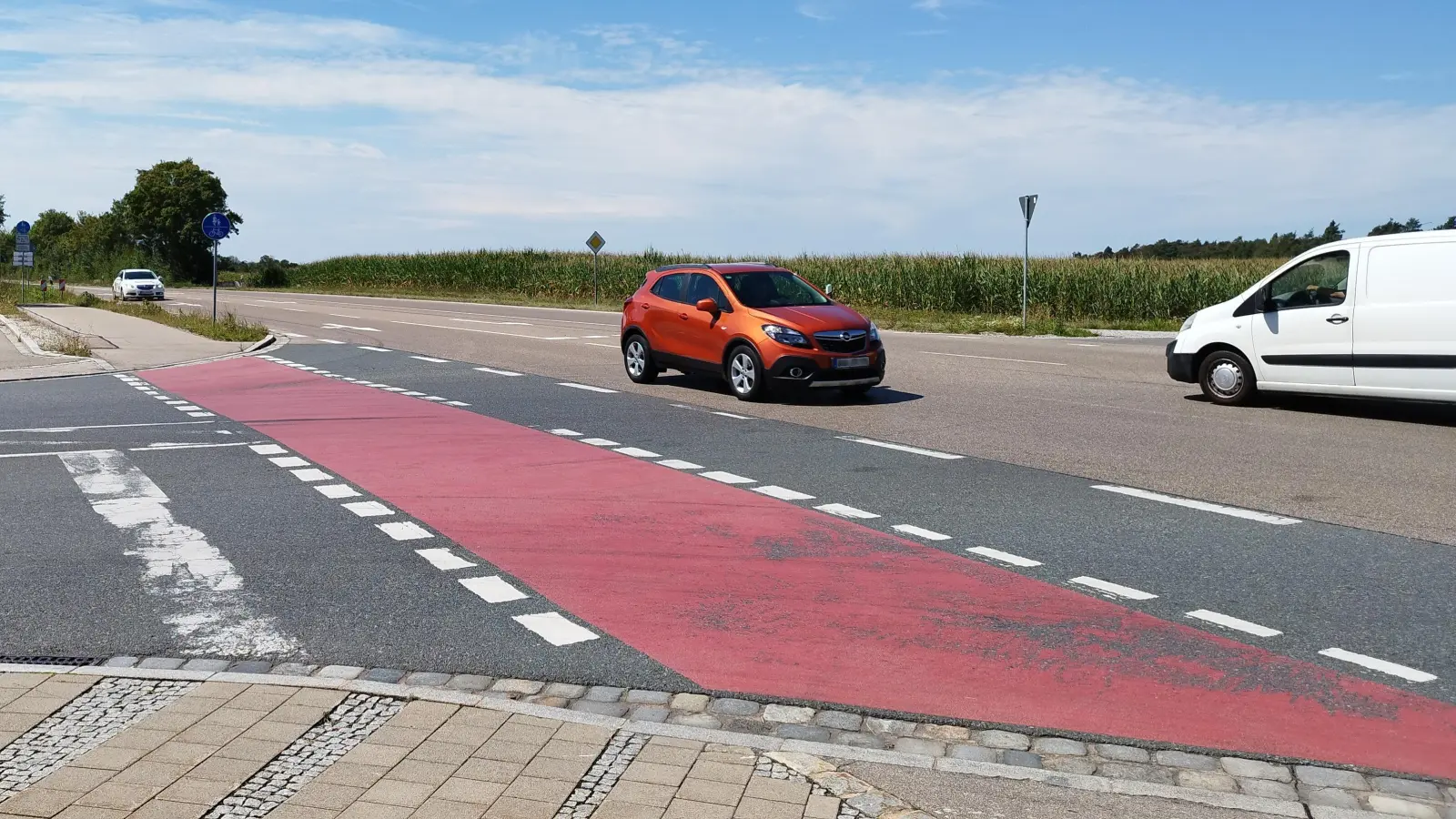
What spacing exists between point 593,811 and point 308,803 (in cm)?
81

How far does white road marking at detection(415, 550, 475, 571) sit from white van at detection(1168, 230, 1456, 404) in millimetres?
9819

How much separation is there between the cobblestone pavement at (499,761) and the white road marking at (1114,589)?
6.42ft

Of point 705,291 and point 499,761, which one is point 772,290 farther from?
point 499,761

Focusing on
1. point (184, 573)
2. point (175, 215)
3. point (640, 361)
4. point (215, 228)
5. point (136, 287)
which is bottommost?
point (184, 573)

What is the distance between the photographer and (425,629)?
18.7 feet

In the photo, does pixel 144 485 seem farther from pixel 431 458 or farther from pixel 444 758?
pixel 444 758

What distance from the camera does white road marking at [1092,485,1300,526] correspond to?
26.0ft

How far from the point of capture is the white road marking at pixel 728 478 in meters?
9.57

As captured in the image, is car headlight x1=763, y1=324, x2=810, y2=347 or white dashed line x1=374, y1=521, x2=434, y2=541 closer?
white dashed line x1=374, y1=521, x2=434, y2=541

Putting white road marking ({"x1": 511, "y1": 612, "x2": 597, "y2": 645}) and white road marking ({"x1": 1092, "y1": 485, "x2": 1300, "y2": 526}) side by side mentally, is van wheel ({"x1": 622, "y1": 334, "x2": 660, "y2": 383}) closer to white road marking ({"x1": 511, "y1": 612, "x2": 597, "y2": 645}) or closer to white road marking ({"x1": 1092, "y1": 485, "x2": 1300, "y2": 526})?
white road marking ({"x1": 1092, "y1": 485, "x2": 1300, "y2": 526})

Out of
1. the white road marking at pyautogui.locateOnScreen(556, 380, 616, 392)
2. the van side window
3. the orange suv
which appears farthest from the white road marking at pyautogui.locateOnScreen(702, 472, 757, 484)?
the van side window

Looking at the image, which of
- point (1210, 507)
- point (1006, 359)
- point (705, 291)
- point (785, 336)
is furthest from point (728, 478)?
point (1006, 359)

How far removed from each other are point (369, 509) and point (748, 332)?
742 cm

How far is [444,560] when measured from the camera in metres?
7.02
